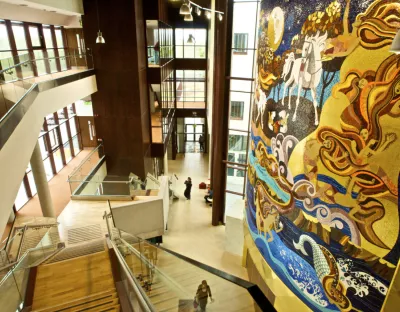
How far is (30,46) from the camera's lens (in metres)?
12.8

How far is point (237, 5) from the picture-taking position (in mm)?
10336

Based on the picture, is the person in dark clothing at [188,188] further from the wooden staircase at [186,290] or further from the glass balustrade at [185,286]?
the wooden staircase at [186,290]

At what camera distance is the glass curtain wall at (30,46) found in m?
8.99

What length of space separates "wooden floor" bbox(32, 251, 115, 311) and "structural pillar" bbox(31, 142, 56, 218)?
160 inches

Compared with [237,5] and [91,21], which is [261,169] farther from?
[91,21]

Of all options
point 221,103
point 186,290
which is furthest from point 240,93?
point 186,290


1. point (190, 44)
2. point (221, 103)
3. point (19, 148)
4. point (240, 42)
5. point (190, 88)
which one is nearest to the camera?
point (19, 148)

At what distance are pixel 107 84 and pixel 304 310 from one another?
11714mm

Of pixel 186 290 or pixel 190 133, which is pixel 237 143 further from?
pixel 190 133

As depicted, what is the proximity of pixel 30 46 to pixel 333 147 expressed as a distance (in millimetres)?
13947

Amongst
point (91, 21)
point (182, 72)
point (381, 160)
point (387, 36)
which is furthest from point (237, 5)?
point (182, 72)

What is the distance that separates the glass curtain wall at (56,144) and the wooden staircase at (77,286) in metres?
6.97

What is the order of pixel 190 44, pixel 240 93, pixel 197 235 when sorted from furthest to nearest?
pixel 190 44
pixel 197 235
pixel 240 93

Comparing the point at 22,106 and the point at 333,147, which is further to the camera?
the point at 22,106
